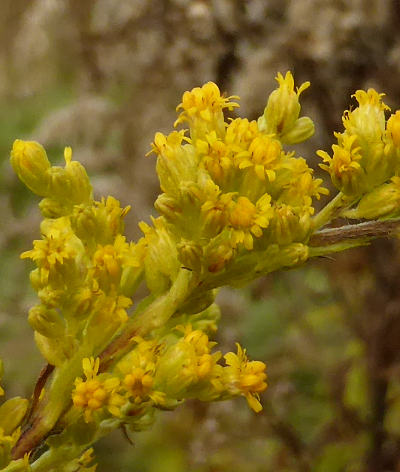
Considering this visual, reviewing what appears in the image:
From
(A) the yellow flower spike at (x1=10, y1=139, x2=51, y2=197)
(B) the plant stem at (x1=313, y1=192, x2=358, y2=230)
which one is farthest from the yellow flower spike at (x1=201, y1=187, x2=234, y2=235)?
(A) the yellow flower spike at (x1=10, y1=139, x2=51, y2=197)

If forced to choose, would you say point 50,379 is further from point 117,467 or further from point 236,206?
point 117,467

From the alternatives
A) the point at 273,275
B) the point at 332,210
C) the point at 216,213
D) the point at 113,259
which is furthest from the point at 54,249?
the point at 273,275

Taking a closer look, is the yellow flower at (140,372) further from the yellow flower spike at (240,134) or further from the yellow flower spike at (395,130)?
the yellow flower spike at (395,130)

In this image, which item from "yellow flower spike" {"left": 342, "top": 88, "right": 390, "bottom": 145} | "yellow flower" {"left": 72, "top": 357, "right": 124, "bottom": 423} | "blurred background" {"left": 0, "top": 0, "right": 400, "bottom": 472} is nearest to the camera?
"yellow flower" {"left": 72, "top": 357, "right": 124, "bottom": 423}

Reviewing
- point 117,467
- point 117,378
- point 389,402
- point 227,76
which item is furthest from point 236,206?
point 117,467

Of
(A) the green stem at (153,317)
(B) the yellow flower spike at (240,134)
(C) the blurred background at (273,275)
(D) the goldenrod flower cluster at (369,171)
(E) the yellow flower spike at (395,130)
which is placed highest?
(B) the yellow flower spike at (240,134)

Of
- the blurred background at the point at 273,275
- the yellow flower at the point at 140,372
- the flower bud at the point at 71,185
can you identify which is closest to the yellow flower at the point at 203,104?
the flower bud at the point at 71,185

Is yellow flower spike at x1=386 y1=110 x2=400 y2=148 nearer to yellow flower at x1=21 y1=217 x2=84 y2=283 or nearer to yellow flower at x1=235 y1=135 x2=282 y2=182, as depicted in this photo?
yellow flower at x1=235 y1=135 x2=282 y2=182
